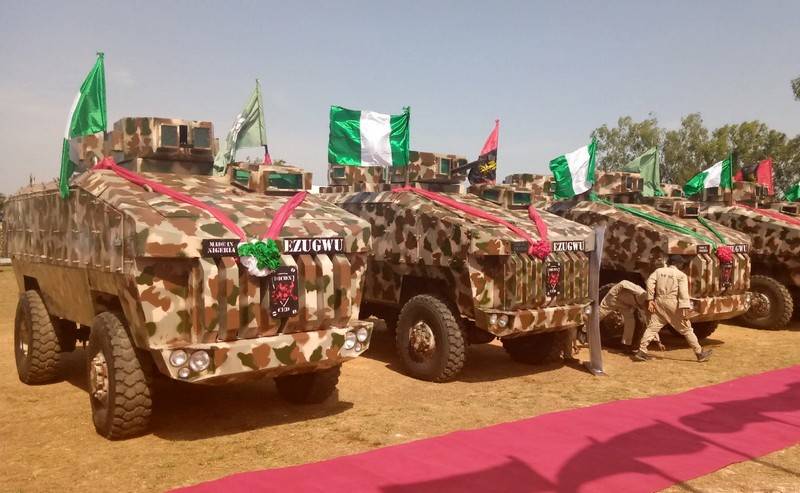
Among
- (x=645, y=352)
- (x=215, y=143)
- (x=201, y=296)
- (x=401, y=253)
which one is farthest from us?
(x=645, y=352)

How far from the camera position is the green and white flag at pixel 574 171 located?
35.0ft

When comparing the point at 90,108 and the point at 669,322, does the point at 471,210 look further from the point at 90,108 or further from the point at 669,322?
the point at 90,108

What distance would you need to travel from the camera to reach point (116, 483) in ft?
15.0

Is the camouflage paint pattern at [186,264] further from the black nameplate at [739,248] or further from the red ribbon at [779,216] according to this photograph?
the red ribbon at [779,216]

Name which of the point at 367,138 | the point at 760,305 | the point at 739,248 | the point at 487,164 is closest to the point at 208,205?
the point at 367,138

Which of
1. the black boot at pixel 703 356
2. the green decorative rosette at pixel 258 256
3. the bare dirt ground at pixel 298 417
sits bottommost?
the bare dirt ground at pixel 298 417

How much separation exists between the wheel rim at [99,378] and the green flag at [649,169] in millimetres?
10950

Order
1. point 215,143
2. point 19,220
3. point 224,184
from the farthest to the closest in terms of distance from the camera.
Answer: point 19,220, point 215,143, point 224,184

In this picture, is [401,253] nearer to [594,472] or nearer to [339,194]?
[339,194]

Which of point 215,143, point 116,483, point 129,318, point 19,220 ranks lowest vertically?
point 116,483

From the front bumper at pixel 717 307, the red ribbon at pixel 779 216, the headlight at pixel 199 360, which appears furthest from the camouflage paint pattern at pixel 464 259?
the red ribbon at pixel 779 216

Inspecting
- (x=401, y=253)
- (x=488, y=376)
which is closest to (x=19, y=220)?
(x=401, y=253)

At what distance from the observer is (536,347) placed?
877 centimetres

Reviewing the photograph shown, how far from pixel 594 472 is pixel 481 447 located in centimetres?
87
